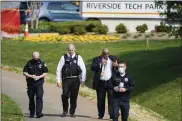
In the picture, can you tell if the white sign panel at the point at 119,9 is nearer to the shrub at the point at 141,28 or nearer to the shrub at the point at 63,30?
the shrub at the point at 141,28

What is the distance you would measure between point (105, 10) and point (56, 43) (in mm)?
7491

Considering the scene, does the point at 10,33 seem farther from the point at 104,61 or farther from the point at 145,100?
the point at 104,61

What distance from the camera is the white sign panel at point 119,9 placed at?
3816 centimetres

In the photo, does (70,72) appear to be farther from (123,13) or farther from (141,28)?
(123,13)

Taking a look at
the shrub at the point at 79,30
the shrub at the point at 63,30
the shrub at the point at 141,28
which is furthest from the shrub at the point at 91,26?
the shrub at the point at 141,28

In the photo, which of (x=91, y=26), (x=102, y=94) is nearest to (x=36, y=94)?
(x=102, y=94)

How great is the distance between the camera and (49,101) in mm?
15852

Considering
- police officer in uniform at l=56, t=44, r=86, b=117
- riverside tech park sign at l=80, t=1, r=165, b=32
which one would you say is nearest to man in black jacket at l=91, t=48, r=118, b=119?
police officer in uniform at l=56, t=44, r=86, b=117

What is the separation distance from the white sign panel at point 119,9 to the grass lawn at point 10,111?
2336cm

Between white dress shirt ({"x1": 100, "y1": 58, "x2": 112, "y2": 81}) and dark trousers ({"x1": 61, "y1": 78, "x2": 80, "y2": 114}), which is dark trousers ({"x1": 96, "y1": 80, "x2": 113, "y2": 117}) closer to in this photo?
white dress shirt ({"x1": 100, "y1": 58, "x2": 112, "y2": 81})

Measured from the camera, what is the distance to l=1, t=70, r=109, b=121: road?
13.4 m

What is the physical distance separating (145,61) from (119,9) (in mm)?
12547

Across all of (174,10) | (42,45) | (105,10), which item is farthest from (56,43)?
(174,10)

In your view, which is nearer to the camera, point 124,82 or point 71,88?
point 124,82
